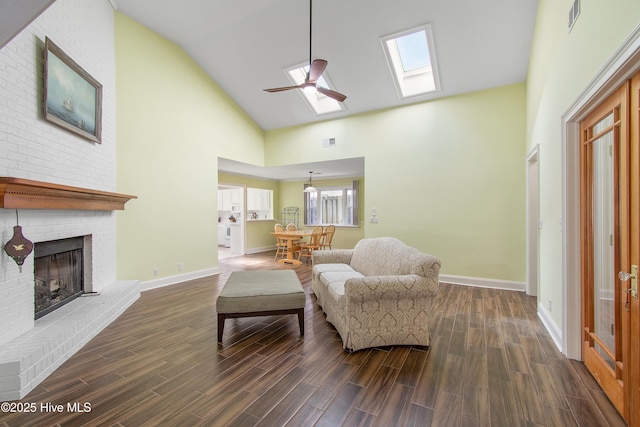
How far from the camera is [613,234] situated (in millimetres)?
1785

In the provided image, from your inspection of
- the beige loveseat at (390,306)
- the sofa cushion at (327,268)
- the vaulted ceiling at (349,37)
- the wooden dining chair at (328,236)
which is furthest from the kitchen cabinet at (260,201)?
the beige loveseat at (390,306)

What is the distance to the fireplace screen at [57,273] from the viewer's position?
8.30 feet

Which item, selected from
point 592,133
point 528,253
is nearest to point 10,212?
point 592,133

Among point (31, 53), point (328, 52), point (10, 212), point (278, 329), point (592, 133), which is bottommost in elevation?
point (278, 329)

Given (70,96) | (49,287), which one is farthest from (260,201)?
(49,287)

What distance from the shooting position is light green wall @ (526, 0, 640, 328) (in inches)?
63.8

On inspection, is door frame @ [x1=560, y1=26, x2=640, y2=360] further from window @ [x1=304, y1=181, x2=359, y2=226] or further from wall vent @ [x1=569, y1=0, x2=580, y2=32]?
window @ [x1=304, y1=181, x2=359, y2=226]

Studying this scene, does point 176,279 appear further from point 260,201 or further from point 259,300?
point 260,201

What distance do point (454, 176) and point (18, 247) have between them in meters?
5.38

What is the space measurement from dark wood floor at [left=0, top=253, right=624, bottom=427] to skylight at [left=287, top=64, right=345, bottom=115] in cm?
416

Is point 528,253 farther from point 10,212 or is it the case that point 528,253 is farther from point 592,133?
point 10,212

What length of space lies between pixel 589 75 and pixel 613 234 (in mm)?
1086

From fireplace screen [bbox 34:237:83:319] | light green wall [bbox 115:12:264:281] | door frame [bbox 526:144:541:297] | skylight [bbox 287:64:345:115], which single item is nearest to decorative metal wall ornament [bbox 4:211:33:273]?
fireplace screen [bbox 34:237:83:319]

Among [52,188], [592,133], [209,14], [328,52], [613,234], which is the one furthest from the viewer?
[328,52]
